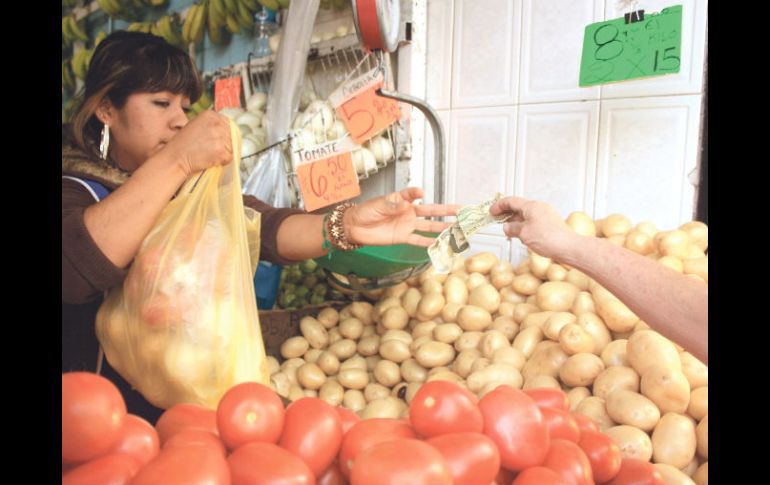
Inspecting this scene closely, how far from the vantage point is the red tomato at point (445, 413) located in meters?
0.66

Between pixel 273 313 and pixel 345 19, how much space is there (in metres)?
1.44

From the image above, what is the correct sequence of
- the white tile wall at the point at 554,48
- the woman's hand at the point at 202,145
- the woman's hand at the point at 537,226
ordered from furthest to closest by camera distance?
the white tile wall at the point at 554,48 < the woman's hand at the point at 202,145 < the woman's hand at the point at 537,226

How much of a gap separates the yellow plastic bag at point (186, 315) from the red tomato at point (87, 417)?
464 millimetres

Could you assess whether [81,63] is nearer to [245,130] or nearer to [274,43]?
[274,43]

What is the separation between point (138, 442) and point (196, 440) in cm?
6

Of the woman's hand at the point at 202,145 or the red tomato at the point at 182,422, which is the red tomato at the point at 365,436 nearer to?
the red tomato at the point at 182,422

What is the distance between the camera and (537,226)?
40.4 inches

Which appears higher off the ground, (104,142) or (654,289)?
(104,142)

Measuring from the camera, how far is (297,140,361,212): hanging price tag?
2141mm

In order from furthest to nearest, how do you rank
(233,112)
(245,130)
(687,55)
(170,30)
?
(170,30) < (233,112) < (245,130) < (687,55)

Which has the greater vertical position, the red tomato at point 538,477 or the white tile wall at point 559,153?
the white tile wall at point 559,153

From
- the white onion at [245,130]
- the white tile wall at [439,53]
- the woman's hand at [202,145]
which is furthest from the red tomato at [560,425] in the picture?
the white onion at [245,130]

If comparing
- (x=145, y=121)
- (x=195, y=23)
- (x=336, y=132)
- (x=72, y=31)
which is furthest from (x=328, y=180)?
(x=72, y=31)

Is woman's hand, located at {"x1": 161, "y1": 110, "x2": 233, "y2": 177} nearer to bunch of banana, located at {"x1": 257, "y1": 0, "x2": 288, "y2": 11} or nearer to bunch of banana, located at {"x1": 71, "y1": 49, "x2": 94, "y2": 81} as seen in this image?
bunch of banana, located at {"x1": 257, "y1": 0, "x2": 288, "y2": 11}
